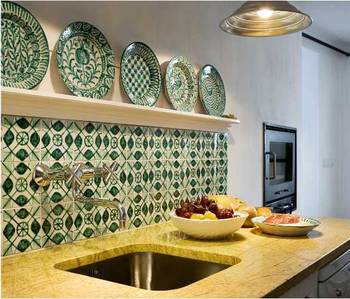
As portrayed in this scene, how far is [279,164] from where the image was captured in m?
3.22

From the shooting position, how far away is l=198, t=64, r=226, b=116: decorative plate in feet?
7.39

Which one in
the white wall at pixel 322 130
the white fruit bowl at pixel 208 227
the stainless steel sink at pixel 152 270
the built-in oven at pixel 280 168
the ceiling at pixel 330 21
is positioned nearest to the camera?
the stainless steel sink at pixel 152 270

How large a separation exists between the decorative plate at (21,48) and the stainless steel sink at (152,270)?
25.9 inches

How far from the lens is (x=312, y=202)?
430 centimetres

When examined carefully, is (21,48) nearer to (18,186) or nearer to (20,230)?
(18,186)

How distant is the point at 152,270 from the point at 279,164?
1.94 metres

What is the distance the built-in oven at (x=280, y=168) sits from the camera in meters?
2.97

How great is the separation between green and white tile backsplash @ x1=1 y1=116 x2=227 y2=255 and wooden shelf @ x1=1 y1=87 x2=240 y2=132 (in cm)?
3

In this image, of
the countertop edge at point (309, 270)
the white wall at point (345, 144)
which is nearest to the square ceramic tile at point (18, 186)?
the countertop edge at point (309, 270)

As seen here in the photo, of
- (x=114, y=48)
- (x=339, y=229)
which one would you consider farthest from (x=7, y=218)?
A: (x=339, y=229)

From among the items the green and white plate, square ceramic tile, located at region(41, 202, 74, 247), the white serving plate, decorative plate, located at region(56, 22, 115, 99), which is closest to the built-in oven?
the green and white plate

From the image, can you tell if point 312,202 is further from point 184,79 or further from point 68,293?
point 68,293

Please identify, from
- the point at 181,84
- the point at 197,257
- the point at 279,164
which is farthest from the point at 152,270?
the point at 279,164

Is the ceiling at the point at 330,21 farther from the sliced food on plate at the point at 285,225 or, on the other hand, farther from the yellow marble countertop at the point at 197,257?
the yellow marble countertop at the point at 197,257
